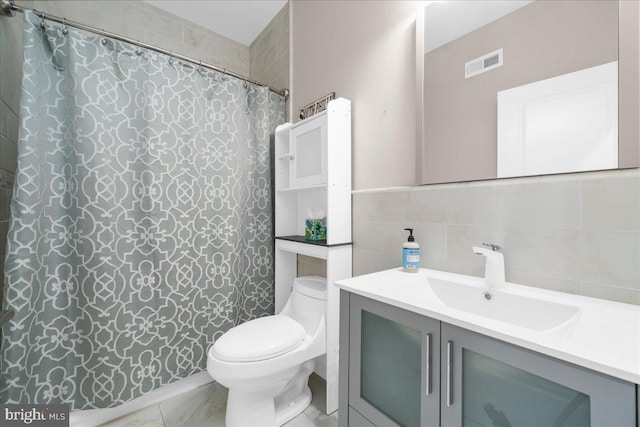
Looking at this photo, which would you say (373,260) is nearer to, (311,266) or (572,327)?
(311,266)

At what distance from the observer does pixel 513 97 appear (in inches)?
36.4

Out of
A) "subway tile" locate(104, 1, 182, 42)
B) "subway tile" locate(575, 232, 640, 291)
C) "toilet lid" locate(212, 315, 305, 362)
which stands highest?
"subway tile" locate(104, 1, 182, 42)

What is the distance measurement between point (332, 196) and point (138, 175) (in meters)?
1.08

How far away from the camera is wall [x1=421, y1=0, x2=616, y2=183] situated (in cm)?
79

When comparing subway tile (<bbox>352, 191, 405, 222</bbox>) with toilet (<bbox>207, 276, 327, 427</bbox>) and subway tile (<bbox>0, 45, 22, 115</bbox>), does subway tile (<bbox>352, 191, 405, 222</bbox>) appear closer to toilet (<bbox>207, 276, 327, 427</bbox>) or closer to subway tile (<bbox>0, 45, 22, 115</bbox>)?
toilet (<bbox>207, 276, 327, 427</bbox>)

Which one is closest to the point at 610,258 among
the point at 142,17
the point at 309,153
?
the point at 309,153

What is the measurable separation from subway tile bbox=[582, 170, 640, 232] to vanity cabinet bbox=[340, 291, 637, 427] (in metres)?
0.50

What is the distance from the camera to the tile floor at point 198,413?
136 centimetres

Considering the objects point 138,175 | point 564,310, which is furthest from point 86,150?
point 564,310

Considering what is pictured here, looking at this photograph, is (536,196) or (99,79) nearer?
(536,196)

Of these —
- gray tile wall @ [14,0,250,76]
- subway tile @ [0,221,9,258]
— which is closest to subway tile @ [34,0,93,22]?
gray tile wall @ [14,0,250,76]

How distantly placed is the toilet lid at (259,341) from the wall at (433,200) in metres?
0.50

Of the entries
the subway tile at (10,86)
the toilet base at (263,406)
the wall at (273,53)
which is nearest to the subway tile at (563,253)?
the toilet base at (263,406)

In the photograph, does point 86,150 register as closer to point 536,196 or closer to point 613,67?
point 536,196
